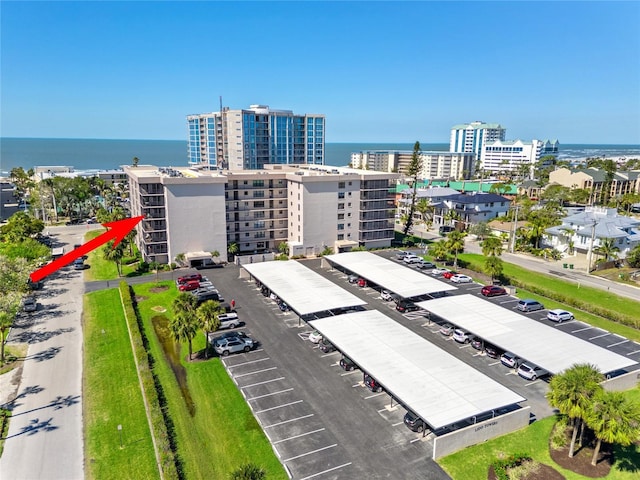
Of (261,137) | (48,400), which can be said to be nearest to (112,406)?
(48,400)

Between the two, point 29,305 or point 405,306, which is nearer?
point 29,305

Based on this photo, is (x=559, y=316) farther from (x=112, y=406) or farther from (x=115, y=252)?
(x=115, y=252)

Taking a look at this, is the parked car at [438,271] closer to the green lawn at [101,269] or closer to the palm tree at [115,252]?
the green lawn at [101,269]

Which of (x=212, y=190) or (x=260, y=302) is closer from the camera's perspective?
(x=260, y=302)

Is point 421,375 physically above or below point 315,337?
above

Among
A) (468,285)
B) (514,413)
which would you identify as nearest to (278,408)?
(514,413)

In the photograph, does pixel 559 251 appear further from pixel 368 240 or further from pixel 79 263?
pixel 79 263

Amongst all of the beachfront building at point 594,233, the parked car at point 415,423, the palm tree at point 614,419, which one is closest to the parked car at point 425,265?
the beachfront building at point 594,233
